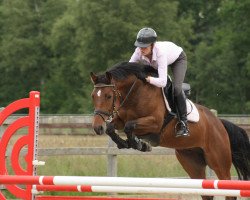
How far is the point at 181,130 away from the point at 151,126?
466mm

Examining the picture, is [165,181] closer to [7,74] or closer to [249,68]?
[249,68]

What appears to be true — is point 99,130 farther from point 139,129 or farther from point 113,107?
point 139,129

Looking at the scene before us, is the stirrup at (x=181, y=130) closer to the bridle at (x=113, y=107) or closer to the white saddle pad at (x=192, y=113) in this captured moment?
the white saddle pad at (x=192, y=113)

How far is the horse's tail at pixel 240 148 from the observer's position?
28.1 ft

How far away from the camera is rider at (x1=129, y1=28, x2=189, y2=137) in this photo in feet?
23.5

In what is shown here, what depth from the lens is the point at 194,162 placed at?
8.34 metres

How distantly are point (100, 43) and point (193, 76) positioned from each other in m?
5.48

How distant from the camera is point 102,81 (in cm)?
684

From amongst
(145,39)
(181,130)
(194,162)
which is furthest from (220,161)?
(145,39)

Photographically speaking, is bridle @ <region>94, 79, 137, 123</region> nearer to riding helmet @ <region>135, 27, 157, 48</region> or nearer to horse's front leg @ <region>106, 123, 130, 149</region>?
horse's front leg @ <region>106, 123, 130, 149</region>

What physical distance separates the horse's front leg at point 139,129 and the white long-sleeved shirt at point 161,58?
1.25ft

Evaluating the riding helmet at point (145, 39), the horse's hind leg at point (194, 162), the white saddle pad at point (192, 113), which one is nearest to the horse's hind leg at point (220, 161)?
the horse's hind leg at point (194, 162)

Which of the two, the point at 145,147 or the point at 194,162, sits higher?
the point at 145,147

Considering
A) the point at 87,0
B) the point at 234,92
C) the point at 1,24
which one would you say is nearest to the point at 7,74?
the point at 1,24
